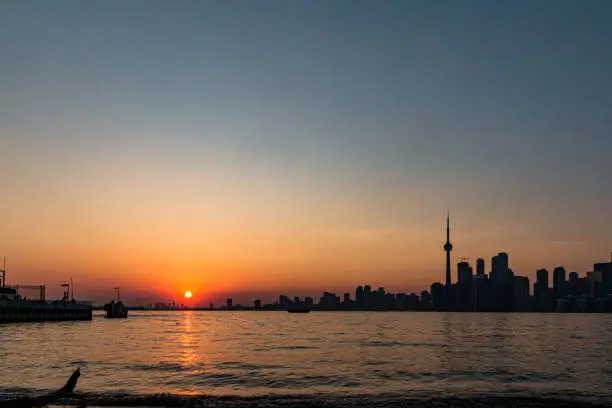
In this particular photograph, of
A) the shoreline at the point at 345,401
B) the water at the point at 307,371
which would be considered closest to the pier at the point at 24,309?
the water at the point at 307,371

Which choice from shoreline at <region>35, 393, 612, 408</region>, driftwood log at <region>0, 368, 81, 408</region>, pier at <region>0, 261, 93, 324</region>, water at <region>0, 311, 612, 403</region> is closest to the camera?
driftwood log at <region>0, 368, 81, 408</region>

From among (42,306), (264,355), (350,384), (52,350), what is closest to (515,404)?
(350,384)

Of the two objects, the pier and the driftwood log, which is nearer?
the driftwood log

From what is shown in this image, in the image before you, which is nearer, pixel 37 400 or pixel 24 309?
pixel 37 400

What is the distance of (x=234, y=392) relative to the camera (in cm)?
4450

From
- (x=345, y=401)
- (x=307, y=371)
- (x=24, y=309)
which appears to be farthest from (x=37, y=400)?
(x=24, y=309)

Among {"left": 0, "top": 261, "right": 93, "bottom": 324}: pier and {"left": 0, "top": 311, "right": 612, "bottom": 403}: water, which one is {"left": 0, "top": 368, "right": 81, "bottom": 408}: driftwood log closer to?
{"left": 0, "top": 311, "right": 612, "bottom": 403}: water

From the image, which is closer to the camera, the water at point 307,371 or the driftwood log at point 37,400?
the driftwood log at point 37,400

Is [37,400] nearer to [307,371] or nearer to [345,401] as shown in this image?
[345,401]

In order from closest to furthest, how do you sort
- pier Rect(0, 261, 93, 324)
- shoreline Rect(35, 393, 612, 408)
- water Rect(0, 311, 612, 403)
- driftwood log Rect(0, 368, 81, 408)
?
driftwood log Rect(0, 368, 81, 408) → shoreline Rect(35, 393, 612, 408) → water Rect(0, 311, 612, 403) → pier Rect(0, 261, 93, 324)

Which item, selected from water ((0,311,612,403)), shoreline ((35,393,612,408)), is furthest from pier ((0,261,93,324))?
shoreline ((35,393,612,408))

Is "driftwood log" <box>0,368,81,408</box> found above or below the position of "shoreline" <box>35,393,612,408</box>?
above

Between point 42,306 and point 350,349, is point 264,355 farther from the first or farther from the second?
point 42,306

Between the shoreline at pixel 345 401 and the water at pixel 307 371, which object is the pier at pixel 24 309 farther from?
the shoreline at pixel 345 401
